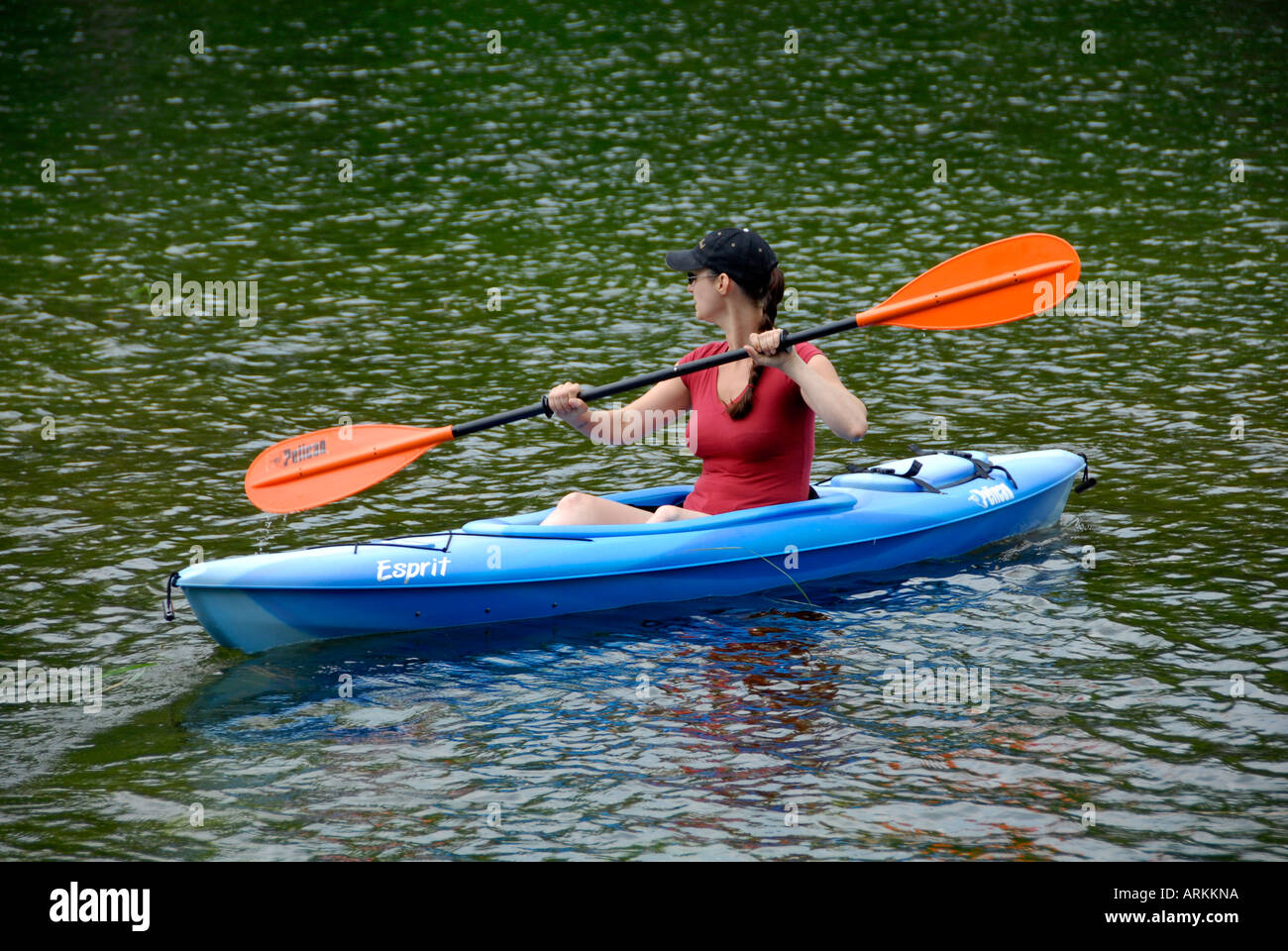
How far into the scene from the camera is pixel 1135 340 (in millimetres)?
10453

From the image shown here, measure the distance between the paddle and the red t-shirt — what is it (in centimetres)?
80

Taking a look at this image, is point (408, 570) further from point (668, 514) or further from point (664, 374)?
point (664, 374)

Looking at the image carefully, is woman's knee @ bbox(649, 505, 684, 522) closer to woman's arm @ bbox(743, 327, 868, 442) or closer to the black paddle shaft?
the black paddle shaft

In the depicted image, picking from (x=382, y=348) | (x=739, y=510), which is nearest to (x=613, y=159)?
(x=382, y=348)

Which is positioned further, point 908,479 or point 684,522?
point 908,479

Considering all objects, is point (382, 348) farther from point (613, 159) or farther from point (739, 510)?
point (613, 159)

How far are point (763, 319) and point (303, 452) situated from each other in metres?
2.25

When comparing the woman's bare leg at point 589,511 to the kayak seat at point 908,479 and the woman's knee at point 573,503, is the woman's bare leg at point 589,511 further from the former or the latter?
the kayak seat at point 908,479

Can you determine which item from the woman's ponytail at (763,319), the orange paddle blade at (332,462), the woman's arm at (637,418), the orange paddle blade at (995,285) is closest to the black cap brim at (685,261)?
the woman's ponytail at (763,319)

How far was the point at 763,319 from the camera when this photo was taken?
6.57 m

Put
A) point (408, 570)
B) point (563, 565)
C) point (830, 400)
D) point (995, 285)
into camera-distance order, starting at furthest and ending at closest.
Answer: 1. point (995, 285)
2. point (563, 565)
3. point (408, 570)
4. point (830, 400)

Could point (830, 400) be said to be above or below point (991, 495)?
above

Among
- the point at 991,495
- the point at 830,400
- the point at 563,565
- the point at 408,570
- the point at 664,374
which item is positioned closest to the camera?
the point at 830,400

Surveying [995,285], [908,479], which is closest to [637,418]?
[908,479]
